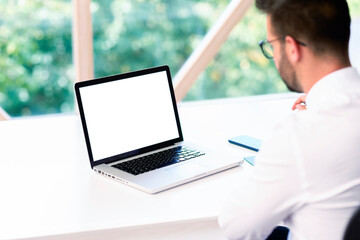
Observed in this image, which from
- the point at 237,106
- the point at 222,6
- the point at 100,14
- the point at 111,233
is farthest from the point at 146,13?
the point at 111,233

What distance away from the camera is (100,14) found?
577cm

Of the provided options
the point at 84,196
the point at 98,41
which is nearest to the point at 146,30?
the point at 98,41

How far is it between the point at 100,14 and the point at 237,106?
3786mm

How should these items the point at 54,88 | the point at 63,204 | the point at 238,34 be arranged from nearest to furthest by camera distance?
the point at 63,204 < the point at 54,88 < the point at 238,34

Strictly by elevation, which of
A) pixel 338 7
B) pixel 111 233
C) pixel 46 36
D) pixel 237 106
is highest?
pixel 46 36

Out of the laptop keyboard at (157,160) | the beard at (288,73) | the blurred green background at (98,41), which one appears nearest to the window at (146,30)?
the blurred green background at (98,41)

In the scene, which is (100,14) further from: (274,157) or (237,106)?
(274,157)

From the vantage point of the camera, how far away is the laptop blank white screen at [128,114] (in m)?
1.64

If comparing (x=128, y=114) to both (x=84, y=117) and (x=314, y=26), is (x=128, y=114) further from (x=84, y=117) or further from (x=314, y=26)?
(x=314, y=26)

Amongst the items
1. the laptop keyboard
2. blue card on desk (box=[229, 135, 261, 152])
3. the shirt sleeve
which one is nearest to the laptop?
the laptop keyboard

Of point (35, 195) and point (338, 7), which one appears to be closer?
point (338, 7)

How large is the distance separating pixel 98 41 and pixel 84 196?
15.5ft

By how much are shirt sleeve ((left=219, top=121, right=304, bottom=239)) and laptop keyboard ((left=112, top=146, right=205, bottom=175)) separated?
17.4 inches

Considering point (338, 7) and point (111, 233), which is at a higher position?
point (338, 7)
